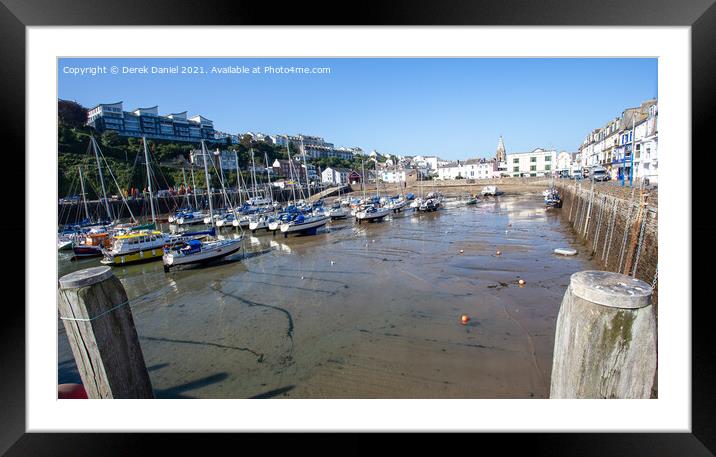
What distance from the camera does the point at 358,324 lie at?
685 centimetres

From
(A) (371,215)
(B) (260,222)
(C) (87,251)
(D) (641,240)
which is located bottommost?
(C) (87,251)

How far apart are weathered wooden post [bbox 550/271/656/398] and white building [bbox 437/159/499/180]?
68107mm

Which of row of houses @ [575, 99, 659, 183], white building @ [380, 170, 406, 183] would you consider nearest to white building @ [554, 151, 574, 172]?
row of houses @ [575, 99, 659, 183]

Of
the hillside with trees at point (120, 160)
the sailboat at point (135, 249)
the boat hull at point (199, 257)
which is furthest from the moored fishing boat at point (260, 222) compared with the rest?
the boat hull at point (199, 257)

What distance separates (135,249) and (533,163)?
5451 centimetres

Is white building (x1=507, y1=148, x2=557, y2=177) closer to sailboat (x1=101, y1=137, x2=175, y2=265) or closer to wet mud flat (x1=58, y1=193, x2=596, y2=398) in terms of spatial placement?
wet mud flat (x1=58, y1=193, x2=596, y2=398)

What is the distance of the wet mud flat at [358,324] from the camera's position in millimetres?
4785

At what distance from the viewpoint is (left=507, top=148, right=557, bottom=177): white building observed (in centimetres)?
5159

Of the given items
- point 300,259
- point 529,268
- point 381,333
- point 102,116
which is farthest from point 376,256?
point 102,116

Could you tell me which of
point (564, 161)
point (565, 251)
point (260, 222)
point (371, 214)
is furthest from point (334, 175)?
point (565, 251)

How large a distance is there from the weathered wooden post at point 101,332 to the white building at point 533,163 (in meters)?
57.3

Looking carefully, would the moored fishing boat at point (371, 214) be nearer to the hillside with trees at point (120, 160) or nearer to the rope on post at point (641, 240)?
the hillside with trees at point (120, 160)

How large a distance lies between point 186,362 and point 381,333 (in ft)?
10.9
